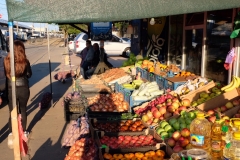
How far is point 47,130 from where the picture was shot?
22.7 ft

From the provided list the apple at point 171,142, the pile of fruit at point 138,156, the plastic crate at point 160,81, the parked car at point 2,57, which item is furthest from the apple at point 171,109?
the parked car at point 2,57

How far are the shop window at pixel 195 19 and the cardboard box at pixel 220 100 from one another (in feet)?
8.94

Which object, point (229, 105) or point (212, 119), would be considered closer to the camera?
point (212, 119)

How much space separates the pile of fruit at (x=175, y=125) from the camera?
462 centimetres

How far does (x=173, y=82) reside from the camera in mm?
6914

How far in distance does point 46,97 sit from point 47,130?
7.73ft

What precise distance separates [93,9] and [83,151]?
2.21 meters

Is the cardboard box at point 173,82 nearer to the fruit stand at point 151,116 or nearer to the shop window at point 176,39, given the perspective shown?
the fruit stand at point 151,116

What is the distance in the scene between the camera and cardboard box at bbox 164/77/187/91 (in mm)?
6875

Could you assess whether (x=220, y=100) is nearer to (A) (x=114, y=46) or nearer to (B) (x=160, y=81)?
(B) (x=160, y=81)

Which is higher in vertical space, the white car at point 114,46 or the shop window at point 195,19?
the shop window at point 195,19

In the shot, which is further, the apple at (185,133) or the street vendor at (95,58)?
the street vendor at (95,58)

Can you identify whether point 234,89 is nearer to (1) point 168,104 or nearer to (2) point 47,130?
(1) point 168,104

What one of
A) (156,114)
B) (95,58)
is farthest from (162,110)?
(95,58)
